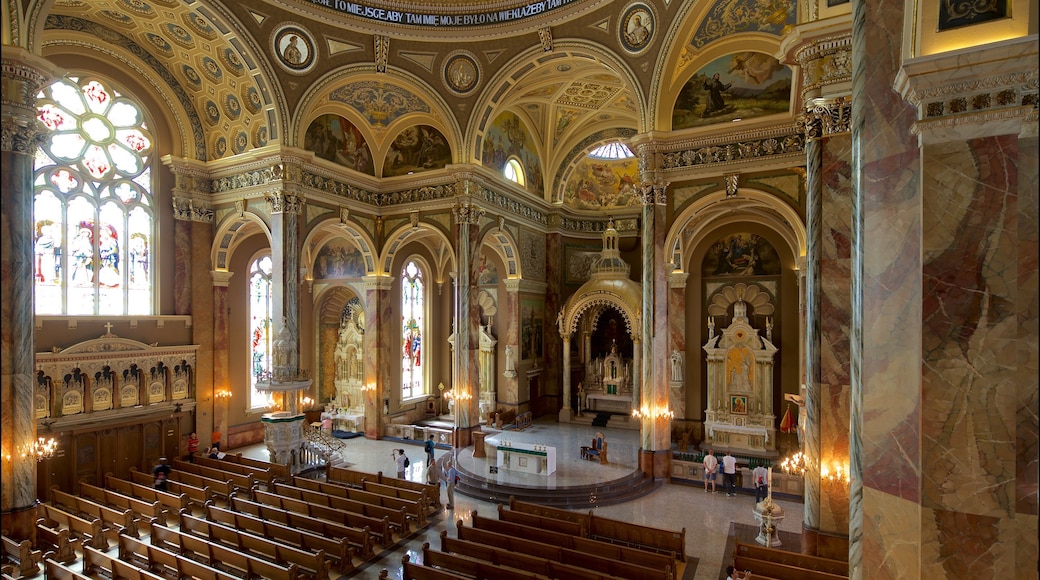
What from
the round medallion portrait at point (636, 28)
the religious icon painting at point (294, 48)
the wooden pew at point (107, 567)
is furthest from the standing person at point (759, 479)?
the religious icon painting at point (294, 48)

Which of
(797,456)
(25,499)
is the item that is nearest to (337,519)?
(25,499)

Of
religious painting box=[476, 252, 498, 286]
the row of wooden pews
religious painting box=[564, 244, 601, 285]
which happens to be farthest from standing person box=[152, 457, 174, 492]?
religious painting box=[564, 244, 601, 285]

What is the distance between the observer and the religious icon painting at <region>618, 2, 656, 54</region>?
1533cm

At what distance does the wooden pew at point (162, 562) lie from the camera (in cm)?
916

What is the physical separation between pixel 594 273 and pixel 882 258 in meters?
18.3

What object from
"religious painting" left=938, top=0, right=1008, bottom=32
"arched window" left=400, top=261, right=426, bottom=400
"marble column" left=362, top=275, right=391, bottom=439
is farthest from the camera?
"arched window" left=400, top=261, right=426, bottom=400

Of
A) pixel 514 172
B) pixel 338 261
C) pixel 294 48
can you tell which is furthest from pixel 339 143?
pixel 514 172

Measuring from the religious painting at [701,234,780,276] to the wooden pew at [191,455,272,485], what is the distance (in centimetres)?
1632

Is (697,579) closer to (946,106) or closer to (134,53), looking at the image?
(946,106)

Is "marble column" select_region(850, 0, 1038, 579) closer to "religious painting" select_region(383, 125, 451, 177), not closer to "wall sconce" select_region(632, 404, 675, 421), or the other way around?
"wall sconce" select_region(632, 404, 675, 421)

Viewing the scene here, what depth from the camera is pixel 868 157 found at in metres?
6.05

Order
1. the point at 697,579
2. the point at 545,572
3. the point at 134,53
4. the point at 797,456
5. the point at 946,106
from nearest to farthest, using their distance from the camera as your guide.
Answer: the point at 946,106 → the point at 545,572 → the point at 697,579 → the point at 797,456 → the point at 134,53

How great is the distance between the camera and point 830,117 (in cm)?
962

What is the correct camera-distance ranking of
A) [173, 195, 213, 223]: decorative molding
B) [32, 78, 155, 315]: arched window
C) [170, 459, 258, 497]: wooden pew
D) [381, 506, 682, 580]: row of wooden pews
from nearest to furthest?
[381, 506, 682, 580]: row of wooden pews < [170, 459, 258, 497]: wooden pew < [32, 78, 155, 315]: arched window < [173, 195, 213, 223]: decorative molding
